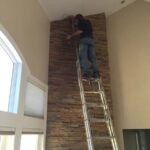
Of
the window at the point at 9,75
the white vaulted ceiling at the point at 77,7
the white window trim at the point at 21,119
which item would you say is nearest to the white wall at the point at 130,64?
the white vaulted ceiling at the point at 77,7

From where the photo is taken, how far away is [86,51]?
396 centimetres

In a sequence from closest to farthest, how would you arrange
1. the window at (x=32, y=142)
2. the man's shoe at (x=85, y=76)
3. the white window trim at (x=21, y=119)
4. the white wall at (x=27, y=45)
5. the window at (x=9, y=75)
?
the white window trim at (x=21, y=119)
the white wall at (x=27, y=45)
the window at (x=9, y=75)
the window at (x=32, y=142)
the man's shoe at (x=85, y=76)

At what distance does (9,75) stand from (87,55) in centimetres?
162

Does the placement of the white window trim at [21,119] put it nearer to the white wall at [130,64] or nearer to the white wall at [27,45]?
the white wall at [27,45]

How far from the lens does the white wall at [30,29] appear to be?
2708 mm

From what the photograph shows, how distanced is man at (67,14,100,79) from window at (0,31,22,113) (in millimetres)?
1236

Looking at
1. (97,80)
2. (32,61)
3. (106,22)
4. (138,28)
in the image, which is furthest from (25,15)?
(138,28)

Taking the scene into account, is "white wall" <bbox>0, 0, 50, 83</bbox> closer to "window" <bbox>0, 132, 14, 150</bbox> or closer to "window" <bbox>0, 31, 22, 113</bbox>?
"window" <bbox>0, 31, 22, 113</bbox>

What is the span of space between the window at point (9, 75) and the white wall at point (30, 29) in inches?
5.8

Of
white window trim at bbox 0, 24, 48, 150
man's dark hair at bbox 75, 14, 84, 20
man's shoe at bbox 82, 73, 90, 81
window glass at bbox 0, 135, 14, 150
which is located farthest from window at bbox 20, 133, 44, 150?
man's dark hair at bbox 75, 14, 84, 20

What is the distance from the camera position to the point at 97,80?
12.2ft

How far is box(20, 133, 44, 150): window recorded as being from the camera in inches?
121

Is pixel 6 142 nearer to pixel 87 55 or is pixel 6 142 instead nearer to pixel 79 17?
pixel 87 55

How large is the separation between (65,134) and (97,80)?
3.82 ft
